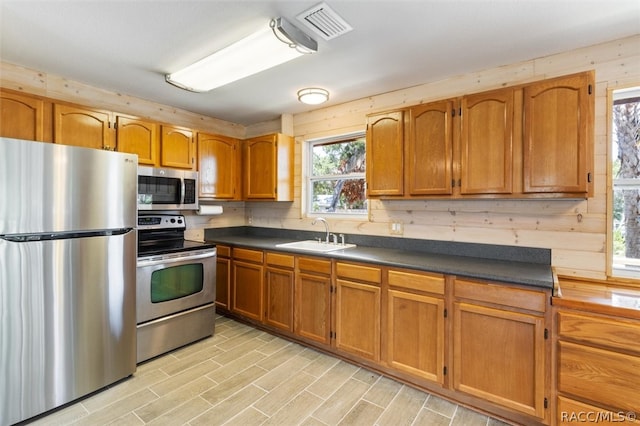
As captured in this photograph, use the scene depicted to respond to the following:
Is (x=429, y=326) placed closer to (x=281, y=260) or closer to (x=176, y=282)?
(x=281, y=260)

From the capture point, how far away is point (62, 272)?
1985mm

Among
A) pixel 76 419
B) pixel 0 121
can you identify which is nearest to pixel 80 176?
pixel 0 121

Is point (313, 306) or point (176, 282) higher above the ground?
point (176, 282)

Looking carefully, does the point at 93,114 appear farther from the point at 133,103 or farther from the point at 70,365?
the point at 70,365

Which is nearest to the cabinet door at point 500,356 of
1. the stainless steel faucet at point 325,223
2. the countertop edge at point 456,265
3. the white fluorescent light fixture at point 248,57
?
the countertop edge at point 456,265

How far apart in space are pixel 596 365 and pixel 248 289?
278 centimetres

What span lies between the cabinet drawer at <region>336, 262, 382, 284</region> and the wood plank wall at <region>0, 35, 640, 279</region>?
689 millimetres

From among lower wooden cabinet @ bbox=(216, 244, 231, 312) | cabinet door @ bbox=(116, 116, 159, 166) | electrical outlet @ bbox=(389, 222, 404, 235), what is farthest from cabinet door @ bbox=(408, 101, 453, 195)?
cabinet door @ bbox=(116, 116, 159, 166)

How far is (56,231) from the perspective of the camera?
1949 millimetres

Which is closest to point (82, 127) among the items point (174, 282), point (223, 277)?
point (174, 282)

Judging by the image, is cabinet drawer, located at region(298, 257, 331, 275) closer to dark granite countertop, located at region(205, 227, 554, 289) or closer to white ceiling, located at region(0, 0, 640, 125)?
dark granite countertop, located at region(205, 227, 554, 289)

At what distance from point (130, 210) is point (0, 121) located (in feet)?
3.62

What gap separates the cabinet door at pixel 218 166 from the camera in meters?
3.53

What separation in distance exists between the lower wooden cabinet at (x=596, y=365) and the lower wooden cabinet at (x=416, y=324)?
656 mm
